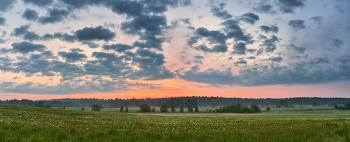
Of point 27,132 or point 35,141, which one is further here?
point 27,132

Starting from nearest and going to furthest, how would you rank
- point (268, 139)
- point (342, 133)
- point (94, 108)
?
1. point (268, 139)
2. point (342, 133)
3. point (94, 108)

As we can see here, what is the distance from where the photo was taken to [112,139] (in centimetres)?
895

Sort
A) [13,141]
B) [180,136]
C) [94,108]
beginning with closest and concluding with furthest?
[13,141]
[180,136]
[94,108]

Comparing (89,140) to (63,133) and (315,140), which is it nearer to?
(63,133)

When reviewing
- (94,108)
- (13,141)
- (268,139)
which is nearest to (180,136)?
(268,139)

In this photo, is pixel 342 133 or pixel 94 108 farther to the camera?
pixel 94 108

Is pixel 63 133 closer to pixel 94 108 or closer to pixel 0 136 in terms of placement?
pixel 0 136

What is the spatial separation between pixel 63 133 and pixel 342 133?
16.6 meters

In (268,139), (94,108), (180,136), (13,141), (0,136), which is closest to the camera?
(13,141)

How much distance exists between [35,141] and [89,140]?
7.56ft

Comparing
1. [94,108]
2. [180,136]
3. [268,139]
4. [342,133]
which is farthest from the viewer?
[94,108]

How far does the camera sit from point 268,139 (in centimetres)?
917

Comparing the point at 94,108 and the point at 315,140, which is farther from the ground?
the point at 315,140

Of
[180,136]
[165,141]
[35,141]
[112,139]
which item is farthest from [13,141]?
[180,136]
